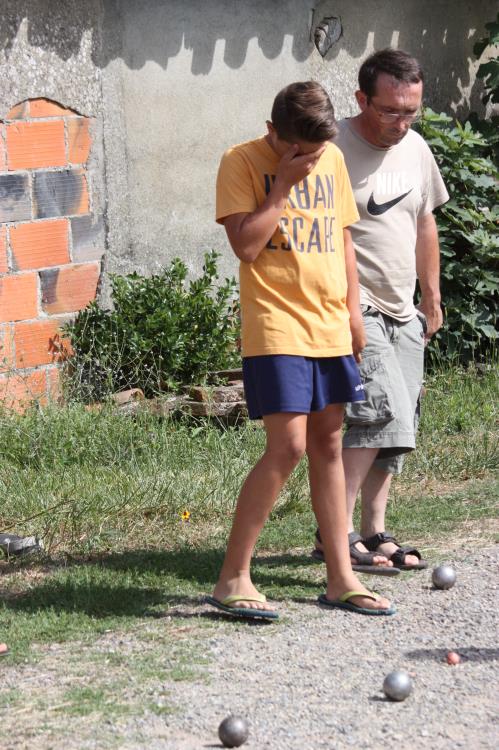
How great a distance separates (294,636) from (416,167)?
6.59 feet

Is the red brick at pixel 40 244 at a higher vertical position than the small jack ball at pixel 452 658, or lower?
higher

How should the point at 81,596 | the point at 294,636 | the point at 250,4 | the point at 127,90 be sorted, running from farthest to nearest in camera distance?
the point at 250,4, the point at 127,90, the point at 81,596, the point at 294,636

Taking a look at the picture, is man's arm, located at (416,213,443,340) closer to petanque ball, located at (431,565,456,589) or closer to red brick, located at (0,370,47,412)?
petanque ball, located at (431,565,456,589)

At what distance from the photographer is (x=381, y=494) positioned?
5156 mm

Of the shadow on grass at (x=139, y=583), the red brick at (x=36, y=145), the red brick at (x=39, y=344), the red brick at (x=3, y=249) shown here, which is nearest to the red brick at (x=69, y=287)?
the red brick at (x=39, y=344)

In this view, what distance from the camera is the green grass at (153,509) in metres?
4.64

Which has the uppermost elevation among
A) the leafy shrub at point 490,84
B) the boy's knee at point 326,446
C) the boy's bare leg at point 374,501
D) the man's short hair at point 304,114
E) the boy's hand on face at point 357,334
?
the leafy shrub at point 490,84

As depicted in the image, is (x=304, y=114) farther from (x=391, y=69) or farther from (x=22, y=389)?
(x=22, y=389)

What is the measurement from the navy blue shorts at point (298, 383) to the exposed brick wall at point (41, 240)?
288 cm

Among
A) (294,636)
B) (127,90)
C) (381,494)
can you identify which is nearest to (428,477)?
(381,494)

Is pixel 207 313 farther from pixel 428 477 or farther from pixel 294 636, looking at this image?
pixel 294 636

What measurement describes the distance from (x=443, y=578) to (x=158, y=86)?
407cm

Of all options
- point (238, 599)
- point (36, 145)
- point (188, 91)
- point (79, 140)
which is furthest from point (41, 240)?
point (238, 599)

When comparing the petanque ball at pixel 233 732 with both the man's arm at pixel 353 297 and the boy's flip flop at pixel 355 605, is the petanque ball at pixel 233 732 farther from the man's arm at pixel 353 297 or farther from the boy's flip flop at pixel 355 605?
the man's arm at pixel 353 297
